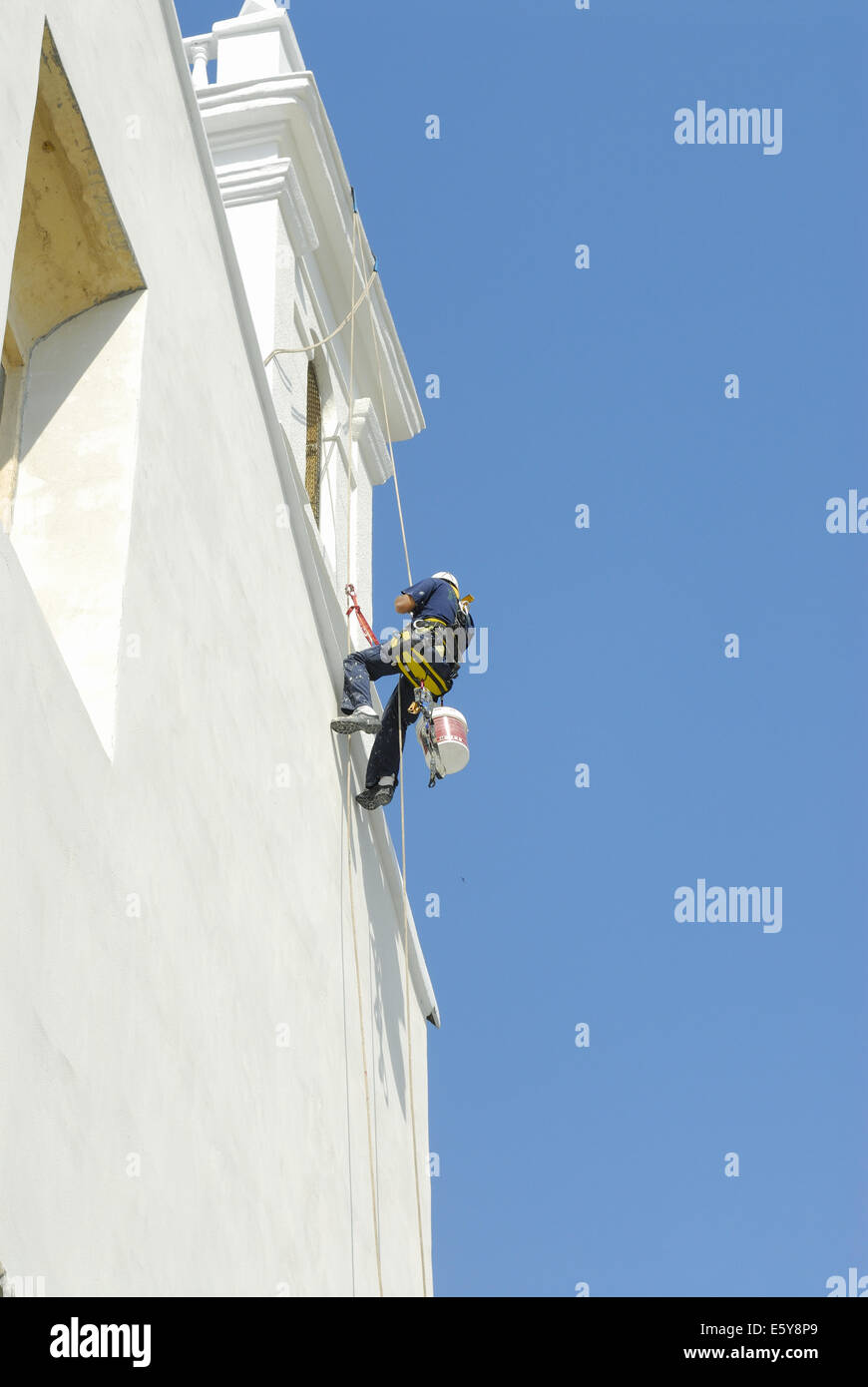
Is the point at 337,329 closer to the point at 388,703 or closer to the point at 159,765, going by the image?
the point at 388,703

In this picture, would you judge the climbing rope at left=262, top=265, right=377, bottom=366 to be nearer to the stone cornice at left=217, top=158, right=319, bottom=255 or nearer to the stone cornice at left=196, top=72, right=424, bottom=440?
the stone cornice at left=196, top=72, right=424, bottom=440

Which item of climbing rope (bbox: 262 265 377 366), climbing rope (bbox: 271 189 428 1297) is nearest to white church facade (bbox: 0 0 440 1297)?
climbing rope (bbox: 271 189 428 1297)

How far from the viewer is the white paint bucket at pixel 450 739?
1162 cm

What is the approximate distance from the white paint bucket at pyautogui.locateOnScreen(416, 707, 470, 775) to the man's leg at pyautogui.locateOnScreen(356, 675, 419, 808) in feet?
0.50

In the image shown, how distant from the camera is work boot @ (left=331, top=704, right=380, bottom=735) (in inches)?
449

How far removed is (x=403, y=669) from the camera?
11.7 metres

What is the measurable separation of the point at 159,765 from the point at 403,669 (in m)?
4.48

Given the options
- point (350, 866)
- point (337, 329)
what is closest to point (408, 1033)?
point (350, 866)

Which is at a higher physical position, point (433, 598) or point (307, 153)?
point (307, 153)

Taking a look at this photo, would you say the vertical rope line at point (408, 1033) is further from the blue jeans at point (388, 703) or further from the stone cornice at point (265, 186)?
the stone cornice at point (265, 186)

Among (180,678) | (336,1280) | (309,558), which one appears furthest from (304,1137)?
(309,558)

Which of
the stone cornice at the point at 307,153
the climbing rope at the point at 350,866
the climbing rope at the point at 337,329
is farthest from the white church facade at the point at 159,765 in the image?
the stone cornice at the point at 307,153
